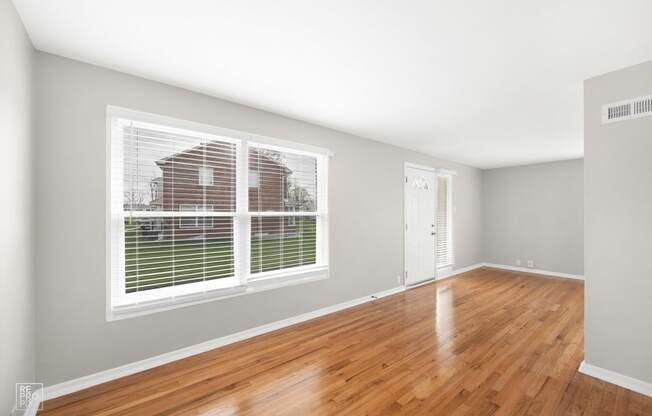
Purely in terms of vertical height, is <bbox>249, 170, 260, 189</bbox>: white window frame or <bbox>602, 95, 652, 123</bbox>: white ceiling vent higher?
<bbox>602, 95, 652, 123</bbox>: white ceiling vent

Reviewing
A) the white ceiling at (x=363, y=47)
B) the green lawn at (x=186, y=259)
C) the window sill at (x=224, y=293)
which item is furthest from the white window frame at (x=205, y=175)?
the window sill at (x=224, y=293)

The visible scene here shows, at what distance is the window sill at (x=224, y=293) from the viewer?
→ 2326 millimetres

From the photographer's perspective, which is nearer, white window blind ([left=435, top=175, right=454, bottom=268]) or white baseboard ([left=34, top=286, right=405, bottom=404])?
white baseboard ([left=34, top=286, right=405, bottom=404])

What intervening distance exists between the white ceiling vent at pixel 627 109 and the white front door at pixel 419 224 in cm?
289

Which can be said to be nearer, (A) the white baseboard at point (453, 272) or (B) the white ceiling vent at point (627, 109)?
(B) the white ceiling vent at point (627, 109)

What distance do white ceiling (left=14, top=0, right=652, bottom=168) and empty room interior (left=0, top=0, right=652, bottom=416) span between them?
0.05 feet

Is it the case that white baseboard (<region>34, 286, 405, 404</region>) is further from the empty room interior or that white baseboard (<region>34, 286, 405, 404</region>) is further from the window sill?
the window sill

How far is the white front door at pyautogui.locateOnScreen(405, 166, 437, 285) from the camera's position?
5012 mm

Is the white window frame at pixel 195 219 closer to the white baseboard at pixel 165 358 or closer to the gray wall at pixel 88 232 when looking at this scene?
the gray wall at pixel 88 232

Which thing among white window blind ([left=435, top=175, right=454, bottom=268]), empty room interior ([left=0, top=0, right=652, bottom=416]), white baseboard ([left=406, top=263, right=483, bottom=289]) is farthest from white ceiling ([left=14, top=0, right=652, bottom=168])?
white baseboard ([left=406, top=263, right=483, bottom=289])

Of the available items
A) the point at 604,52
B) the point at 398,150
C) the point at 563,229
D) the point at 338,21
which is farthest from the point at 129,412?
the point at 563,229

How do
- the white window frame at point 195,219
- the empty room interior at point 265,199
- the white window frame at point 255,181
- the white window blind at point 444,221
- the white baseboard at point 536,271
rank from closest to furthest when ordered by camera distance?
the empty room interior at point 265,199 → the white window frame at point 195,219 → the white window frame at point 255,181 → the white baseboard at point 536,271 → the white window blind at point 444,221

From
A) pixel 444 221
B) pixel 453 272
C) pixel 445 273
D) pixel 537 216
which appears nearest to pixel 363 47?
pixel 444 221

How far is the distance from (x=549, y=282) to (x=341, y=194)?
4.75 meters
